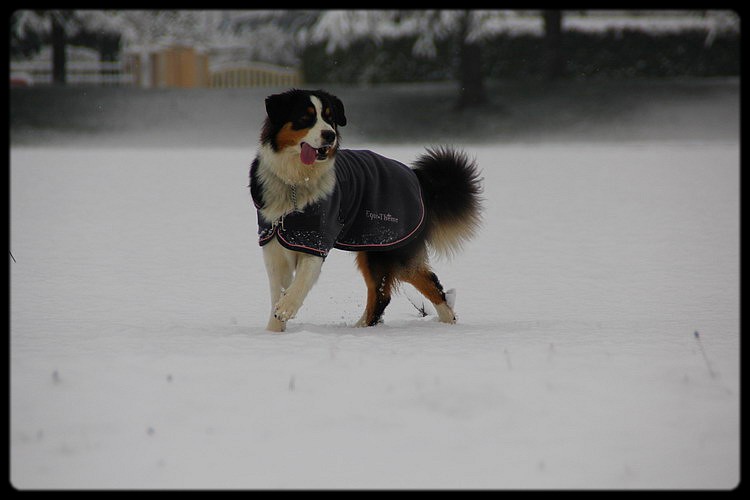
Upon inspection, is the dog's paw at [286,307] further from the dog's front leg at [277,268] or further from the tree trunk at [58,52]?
the tree trunk at [58,52]

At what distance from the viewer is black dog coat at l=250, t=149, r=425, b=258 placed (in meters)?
4.86

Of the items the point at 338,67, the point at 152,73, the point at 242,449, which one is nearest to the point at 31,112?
the point at 152,73

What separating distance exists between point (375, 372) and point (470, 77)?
19.9 metres

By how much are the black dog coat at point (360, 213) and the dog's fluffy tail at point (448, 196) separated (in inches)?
10.3

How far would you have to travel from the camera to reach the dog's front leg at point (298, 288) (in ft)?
16.1

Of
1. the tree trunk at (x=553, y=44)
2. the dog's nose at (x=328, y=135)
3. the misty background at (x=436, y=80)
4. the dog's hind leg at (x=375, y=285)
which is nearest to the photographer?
Result: the dog's nose at (x=328, y=135)

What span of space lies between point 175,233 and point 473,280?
3.98 m

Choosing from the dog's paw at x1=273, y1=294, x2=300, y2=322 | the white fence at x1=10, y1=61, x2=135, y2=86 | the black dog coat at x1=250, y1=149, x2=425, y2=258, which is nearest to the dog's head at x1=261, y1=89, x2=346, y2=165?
the black dog coat at x1=250, y1=149, x2=425, y2=258

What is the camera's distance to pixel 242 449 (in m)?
3.32

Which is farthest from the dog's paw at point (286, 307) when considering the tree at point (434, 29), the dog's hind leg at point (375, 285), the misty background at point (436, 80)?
the tree at point (434, 29)

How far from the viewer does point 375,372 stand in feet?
13.4

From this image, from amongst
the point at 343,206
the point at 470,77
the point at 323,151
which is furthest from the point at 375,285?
the point at 470,77

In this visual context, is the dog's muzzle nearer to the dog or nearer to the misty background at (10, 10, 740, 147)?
the dog

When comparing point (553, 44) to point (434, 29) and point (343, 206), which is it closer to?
point (434, 29)
